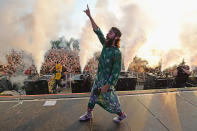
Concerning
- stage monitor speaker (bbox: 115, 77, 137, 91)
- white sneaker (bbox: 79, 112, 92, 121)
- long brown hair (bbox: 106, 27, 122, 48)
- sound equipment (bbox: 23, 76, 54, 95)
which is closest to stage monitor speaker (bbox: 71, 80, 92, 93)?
sound equipment (bbox: 23, 76, 54, 95)

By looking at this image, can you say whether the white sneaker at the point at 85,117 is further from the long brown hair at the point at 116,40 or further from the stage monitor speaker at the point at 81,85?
the stage monitor speaker at the point at 81,85

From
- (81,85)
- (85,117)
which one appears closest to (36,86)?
(81,85)

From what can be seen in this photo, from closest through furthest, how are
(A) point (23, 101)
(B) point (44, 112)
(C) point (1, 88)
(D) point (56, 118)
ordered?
(D) point (56, 118), (B) point (44, 112), (A) point (23, 101), (C) point (1, 88)

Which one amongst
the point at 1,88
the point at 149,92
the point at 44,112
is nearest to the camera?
the point at 44,112

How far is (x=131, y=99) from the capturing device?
10.2ft

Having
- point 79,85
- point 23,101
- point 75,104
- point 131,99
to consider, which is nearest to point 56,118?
point 75,104

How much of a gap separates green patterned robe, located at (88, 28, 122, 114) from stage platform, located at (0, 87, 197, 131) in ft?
1.15

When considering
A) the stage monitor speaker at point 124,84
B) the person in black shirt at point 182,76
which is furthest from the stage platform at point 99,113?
Answer: the stage monitor speaker at point 124,84

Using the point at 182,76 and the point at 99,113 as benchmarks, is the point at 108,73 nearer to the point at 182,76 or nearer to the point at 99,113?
the point at 99,113

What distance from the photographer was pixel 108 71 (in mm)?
1846

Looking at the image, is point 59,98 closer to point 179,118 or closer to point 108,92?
point 108,92

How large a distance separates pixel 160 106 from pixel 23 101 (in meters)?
2.88

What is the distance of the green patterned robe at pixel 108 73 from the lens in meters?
1.77

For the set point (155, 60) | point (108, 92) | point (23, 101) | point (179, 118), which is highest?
point (155, 60)
